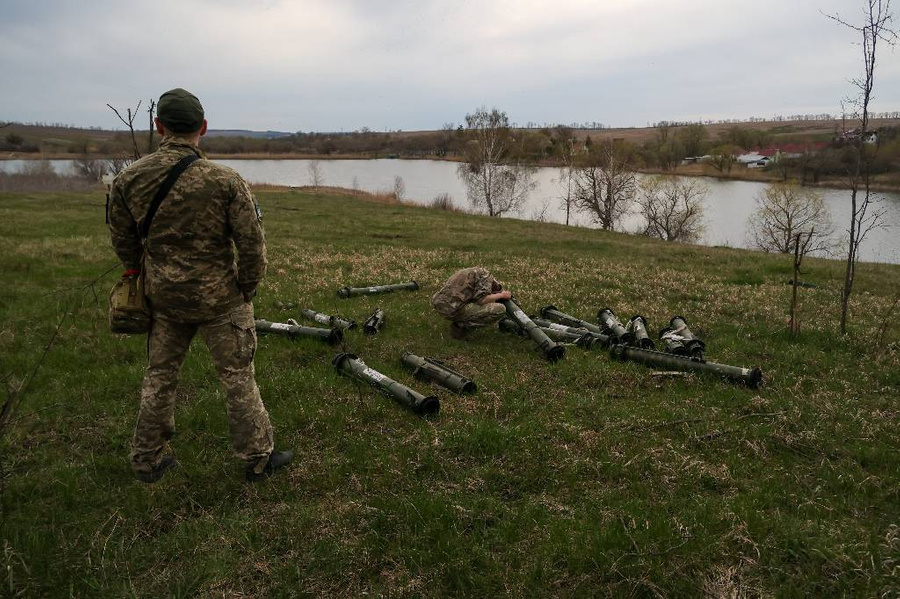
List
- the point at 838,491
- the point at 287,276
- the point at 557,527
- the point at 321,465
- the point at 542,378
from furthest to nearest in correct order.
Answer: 1. the point at 287,276
2. the point at 542,378
3. the point at 321,465
4. the point at 838,491
5. the point at 557,527

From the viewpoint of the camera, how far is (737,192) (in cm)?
6266

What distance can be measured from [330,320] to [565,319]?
4265 millimetres

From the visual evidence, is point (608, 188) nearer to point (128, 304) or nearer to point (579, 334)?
point (579, 334)

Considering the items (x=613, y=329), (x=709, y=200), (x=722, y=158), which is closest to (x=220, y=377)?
(x=613, y=329)

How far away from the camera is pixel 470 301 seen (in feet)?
29.1

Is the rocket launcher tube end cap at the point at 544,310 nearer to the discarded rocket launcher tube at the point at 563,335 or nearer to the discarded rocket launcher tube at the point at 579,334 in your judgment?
the discarded rocket launcher tube at the point at 579,334

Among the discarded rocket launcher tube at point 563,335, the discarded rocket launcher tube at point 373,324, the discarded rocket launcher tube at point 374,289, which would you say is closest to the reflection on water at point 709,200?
the discarded rocket launcher tube at point 374,289

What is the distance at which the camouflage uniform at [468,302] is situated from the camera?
344 inches

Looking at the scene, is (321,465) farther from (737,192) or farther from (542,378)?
(737,192)

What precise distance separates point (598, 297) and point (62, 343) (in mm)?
10059

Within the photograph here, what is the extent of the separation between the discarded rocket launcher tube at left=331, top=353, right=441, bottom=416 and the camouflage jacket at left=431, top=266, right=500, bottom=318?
1906 millimetres

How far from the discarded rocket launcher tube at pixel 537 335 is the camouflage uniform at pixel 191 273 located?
4.48 m

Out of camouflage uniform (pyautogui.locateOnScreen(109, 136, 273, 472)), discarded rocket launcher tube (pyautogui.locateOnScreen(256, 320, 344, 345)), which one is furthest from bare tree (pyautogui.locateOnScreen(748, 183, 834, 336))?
camouflage uniform (pyautogui.locateOnScreen(109, 136, 273, 472))

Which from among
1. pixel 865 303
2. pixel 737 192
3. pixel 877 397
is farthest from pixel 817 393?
pixel 737 192
